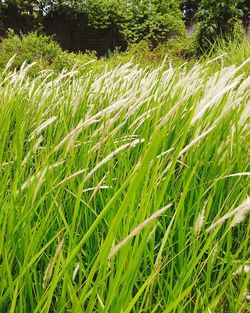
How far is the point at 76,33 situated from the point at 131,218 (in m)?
14.3

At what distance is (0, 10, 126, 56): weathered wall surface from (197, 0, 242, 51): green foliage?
332 centimetres

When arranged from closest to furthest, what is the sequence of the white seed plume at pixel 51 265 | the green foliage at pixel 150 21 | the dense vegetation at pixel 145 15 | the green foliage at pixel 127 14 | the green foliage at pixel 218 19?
the white seed plume at pixel 51 265 < the green foliage at pixel 218 19 < the dense vegetation at pixel 145 15 < the green foliage at pixel 127 14 < the green foliage at pixel 150 21

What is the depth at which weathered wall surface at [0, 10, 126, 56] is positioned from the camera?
1372 cm

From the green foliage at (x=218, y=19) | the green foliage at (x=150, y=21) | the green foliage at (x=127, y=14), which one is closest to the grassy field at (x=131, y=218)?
the green foliage at (x=218, y=19)

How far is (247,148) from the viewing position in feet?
4.27

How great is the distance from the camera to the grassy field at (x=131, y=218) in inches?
27.9

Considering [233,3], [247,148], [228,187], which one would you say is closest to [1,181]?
[228,187]

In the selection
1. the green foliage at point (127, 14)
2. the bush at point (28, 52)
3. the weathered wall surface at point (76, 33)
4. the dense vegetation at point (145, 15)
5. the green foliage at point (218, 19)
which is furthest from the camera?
the weathered wall surface at point (76, 33)

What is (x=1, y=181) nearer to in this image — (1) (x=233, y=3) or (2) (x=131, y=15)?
(1) (x=233, y=3)

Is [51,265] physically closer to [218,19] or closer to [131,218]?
[131,218]

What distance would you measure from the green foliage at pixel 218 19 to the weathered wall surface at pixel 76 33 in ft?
10.9

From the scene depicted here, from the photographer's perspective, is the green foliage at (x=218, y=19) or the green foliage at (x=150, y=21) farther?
the green foliage at (x=150, y=21)

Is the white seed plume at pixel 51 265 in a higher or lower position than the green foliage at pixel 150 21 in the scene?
lower

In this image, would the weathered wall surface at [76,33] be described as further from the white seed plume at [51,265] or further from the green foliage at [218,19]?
the white seed plume at [51,265]
